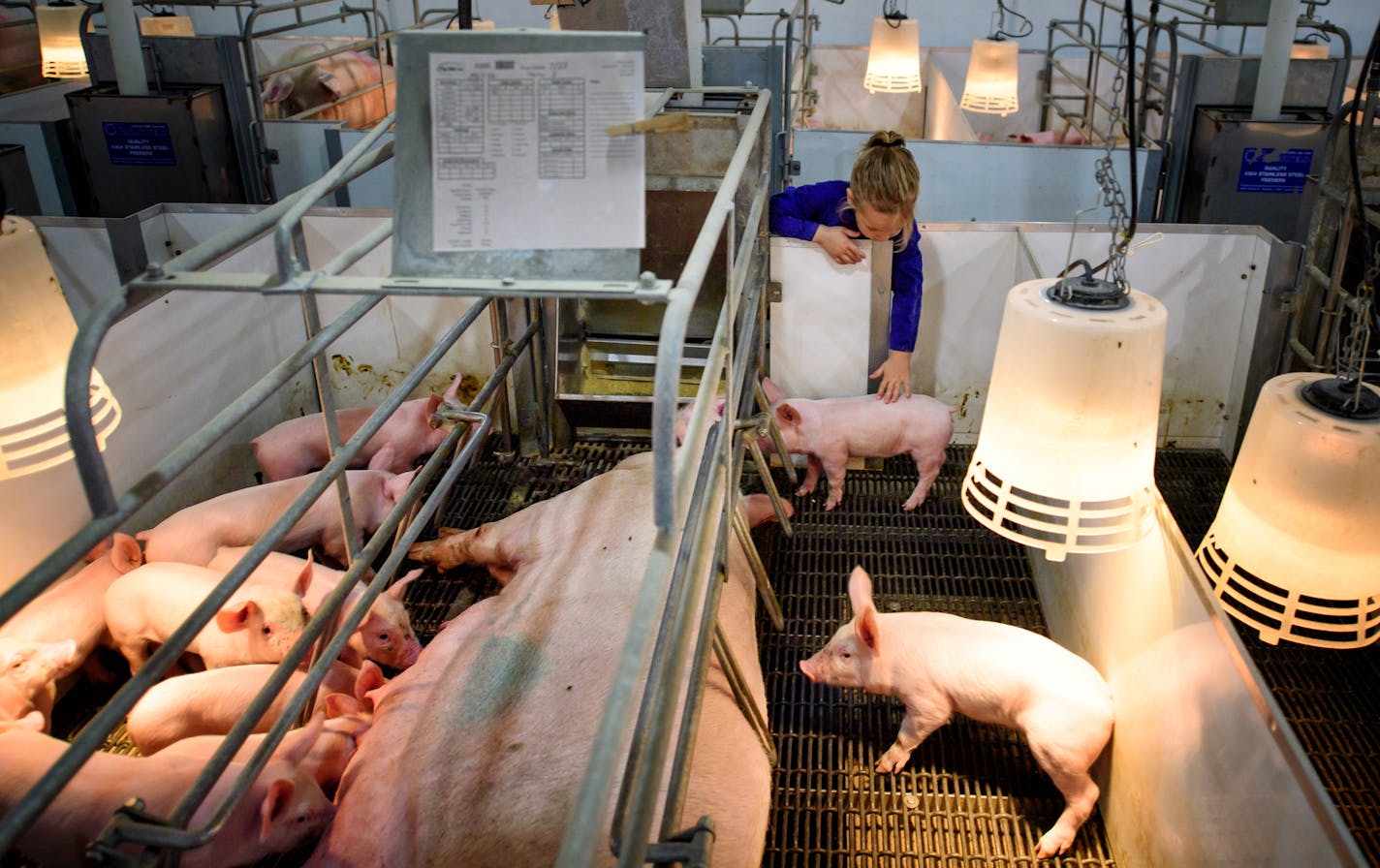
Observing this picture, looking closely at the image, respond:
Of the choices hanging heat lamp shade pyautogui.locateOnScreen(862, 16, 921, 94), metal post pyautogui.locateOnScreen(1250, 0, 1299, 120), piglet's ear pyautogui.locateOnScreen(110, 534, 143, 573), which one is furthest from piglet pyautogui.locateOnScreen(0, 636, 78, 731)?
hanging heat lamp shade pyautogui.locateOnScreen(862, 16, 921, 94)

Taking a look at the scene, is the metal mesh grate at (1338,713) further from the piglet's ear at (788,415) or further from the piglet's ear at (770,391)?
the piglet's ear at (770,391)

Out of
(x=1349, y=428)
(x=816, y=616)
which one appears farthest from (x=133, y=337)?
(x=1349, y=428)

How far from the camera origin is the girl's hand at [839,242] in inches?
137

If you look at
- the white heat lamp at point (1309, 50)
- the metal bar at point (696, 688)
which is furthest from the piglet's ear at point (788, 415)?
the white heat lamp at point (1309, 50)

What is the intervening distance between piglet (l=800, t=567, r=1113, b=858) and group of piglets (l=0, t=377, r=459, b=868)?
1.17 meters

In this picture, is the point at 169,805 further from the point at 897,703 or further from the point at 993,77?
the point at 993,77

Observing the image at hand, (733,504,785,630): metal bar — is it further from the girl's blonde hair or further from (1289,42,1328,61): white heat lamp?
(1289,42,1328,61): white heat lamp

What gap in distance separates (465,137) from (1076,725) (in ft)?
5.86

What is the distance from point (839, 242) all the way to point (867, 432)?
65 centimetres

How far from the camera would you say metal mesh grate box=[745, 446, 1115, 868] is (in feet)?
7.73

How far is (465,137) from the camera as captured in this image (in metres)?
1.65

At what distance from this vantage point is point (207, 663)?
273 cm

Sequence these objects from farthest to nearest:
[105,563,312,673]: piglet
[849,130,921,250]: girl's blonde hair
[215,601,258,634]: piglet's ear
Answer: [849,130,921,250]: girl's blonde hair → [105,563,312,673]: piglet → [215,601,258,634]: piglet's ear

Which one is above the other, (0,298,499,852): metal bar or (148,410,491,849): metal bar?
(0,298,499,852): metal bar
